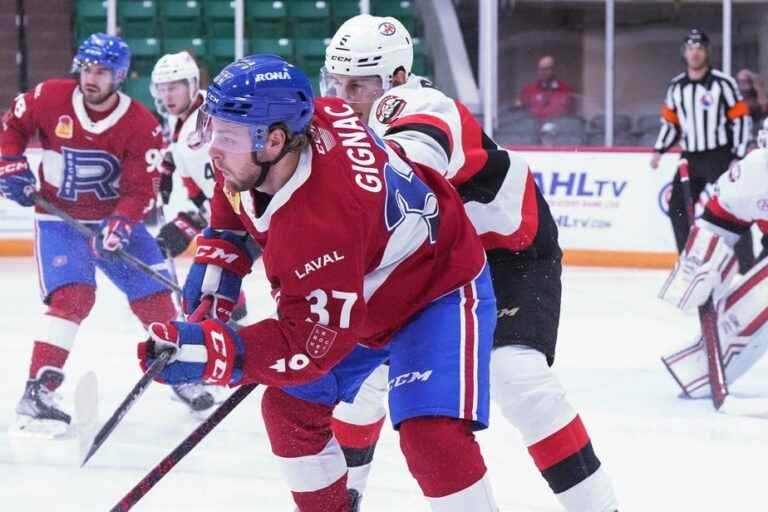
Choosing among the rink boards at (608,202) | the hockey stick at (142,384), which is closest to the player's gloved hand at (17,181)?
the hockey stick at (142,384)

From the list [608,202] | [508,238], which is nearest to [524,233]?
[508,238]

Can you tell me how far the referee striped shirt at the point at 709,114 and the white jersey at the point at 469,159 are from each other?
4.16 meters

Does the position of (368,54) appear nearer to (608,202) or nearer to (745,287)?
(745,287)

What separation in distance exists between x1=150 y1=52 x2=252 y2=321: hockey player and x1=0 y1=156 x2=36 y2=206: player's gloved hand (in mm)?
831

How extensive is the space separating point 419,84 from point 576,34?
22.6ft

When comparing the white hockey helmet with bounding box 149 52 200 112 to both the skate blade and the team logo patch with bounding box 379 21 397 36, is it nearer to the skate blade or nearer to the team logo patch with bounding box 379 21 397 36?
the skate blade

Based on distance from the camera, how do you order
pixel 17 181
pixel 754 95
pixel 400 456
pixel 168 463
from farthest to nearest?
1. pixel 754 95
2. pixel 17 181
3. pixel 400 456
4. pixel 168 463

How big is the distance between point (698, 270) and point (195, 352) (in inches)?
89.5

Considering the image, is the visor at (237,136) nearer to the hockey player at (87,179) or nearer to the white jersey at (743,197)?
the hockey player at (87,179)

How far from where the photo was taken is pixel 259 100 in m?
1.97

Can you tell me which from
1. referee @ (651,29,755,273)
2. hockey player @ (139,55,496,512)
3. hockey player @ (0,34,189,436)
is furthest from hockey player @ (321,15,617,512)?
referee @ (651,29,755,273)

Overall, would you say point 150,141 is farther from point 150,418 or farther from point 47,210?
point 150,418

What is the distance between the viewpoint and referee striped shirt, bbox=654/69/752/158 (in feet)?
21.6

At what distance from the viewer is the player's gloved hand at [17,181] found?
3.92m
